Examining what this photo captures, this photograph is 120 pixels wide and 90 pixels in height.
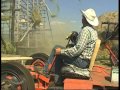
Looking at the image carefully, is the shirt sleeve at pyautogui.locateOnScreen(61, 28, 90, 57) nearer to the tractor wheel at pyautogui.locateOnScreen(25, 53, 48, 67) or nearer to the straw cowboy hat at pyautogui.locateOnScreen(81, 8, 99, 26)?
the straw cowboy hat at pyautogui.locateOnScreen(81, 8, 99, 26)

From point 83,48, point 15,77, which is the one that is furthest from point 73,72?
point 15,77

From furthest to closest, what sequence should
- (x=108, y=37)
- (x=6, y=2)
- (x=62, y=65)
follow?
1. (x=6, y=2)
2. (x=108, y=37)
3. (x=62, y=65)

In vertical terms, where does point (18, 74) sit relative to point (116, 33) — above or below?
below

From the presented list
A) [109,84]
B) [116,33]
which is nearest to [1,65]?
[109,84]

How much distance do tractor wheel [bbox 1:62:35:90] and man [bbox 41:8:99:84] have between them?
532mm

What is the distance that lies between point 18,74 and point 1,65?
305mm

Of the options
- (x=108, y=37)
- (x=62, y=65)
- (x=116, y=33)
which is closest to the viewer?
(x=62, y=65)

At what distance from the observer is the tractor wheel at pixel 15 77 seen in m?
5.70

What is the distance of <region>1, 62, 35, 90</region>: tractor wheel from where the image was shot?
570 centimetres

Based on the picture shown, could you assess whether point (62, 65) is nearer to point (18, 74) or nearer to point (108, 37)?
point (18, 74)

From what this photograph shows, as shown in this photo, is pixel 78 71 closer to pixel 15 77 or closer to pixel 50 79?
pixel 50 79

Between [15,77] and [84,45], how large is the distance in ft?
3.58

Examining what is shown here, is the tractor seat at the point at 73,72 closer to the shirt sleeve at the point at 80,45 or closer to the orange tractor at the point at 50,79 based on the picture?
the orange tractor at the point at 50,79

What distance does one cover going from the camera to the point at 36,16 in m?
14.8
